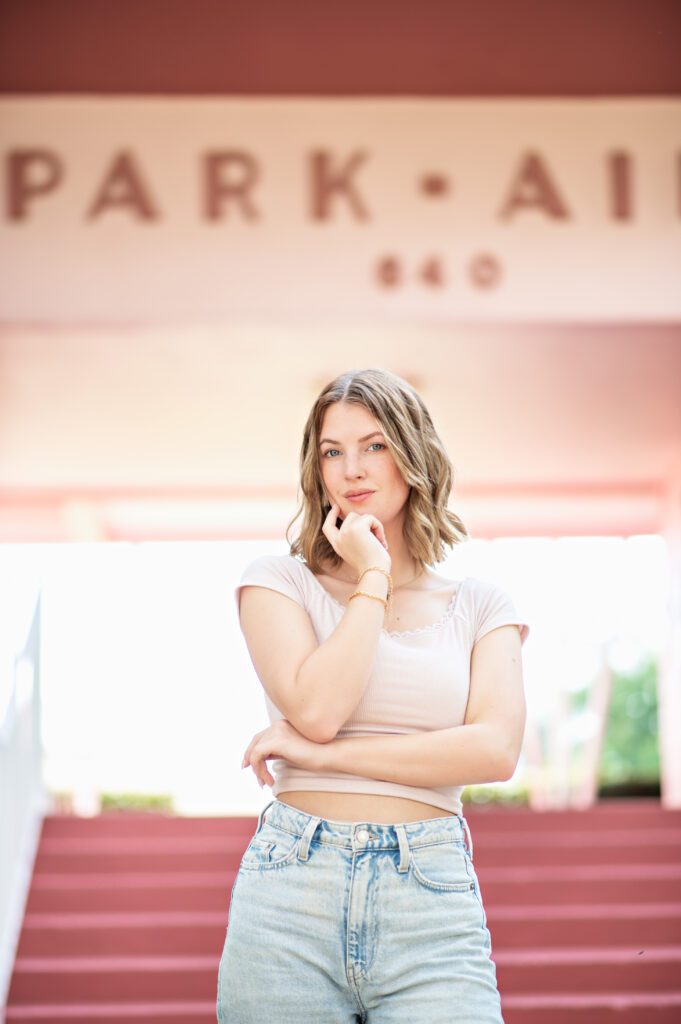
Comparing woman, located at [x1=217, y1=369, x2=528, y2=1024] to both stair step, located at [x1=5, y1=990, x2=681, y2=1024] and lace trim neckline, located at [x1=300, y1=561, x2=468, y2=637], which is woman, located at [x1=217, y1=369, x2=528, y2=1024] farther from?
stair step, located at [x1=5, y1=990, x2=681, y2=1024]

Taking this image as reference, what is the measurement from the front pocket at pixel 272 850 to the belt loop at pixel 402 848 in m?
0.12

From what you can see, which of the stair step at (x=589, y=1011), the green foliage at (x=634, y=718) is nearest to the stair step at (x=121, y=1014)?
the stair step at (x=589, y=1011)

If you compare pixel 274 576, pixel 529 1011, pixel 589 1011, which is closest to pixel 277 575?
pixel 274 576

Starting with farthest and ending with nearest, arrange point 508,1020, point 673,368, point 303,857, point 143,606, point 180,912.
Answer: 1. point 143,606
2. point 673,368
3. point 180,912
4. point 508,1020
5. point 303,857

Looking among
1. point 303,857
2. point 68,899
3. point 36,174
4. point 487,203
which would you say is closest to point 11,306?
point 36,174

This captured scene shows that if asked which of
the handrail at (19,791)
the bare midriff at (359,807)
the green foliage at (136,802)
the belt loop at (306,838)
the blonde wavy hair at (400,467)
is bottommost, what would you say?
the green foliage at (136,802)

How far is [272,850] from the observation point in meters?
1.38

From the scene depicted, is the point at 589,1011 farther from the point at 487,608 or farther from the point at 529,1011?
the point at 487,608

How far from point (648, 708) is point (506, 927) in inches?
1201

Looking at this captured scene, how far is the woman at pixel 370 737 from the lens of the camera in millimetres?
1322

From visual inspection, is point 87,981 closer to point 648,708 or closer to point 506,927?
point 506,927

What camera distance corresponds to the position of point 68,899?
5.12 metres

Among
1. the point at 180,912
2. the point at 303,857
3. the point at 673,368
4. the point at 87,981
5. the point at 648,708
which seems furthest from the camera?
the point at 648,708

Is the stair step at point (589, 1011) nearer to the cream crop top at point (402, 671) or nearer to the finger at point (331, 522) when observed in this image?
the cream crop top at point (402, 671)
